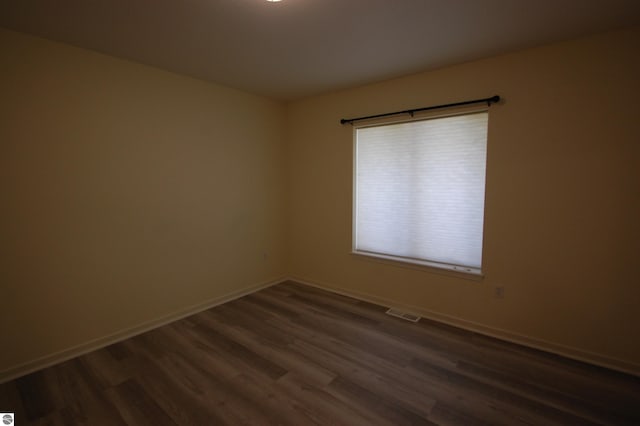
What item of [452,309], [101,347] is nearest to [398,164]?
[452,309]

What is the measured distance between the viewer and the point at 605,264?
2.33 meters

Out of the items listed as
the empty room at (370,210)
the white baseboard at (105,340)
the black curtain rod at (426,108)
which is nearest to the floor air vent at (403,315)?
the empty room at (370,210)

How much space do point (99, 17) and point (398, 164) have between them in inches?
110

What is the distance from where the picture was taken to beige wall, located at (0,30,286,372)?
2.26 meters

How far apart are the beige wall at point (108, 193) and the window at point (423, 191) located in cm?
157

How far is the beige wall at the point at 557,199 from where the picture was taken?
2242 mm

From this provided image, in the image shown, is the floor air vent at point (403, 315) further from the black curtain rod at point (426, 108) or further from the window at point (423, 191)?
the black curtain rod at point (426, 108)

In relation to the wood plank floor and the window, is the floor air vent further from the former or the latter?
the window

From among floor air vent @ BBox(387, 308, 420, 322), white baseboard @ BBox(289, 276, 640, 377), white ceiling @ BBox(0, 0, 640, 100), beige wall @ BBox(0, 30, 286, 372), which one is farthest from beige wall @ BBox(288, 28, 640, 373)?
beige wall @ BBox(0, 30, 286, 372)

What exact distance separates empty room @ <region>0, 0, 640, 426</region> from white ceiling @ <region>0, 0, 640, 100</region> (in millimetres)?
20

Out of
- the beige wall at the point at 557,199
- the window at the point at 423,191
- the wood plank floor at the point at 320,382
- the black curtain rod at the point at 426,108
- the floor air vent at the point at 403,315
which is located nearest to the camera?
the wood plank floor at the point at 320,382

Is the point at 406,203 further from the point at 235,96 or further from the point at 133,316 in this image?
the point at 133,316

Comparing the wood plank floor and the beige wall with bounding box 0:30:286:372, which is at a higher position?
the beige wall with bounding box 0:30:286:372

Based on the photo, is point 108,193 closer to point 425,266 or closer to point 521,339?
point 425,266
